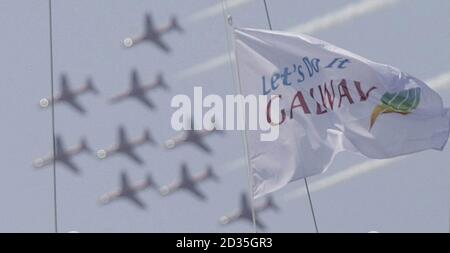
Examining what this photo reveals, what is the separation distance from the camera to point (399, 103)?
119ft

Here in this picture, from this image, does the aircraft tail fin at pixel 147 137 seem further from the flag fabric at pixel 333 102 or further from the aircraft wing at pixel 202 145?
the flag fabric at pixel 333 102

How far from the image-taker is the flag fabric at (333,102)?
35469mm

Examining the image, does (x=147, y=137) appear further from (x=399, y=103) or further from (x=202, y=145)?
(x=399, y=103)

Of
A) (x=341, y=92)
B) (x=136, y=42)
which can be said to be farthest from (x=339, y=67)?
(x=136, y=42)

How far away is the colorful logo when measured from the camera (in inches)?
1427

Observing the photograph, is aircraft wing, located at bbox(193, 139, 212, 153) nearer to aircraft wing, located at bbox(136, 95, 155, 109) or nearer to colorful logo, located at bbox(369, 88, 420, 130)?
aircraft wing, located at bbox(136, 95, 155, 109)

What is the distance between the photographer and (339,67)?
36.5m

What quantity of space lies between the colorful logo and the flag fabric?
26 millimetres

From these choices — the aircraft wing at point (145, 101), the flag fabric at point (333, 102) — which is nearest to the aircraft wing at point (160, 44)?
the aircraft wing at point (145, 101)

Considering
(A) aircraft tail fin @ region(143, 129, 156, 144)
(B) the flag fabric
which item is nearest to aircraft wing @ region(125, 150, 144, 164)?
(A) aircraft tail fin @ region(143, 129, 156, 144)

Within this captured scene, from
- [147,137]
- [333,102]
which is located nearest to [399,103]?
[333,102]

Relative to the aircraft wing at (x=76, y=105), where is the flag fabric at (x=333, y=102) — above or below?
below

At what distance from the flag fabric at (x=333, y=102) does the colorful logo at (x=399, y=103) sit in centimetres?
3
